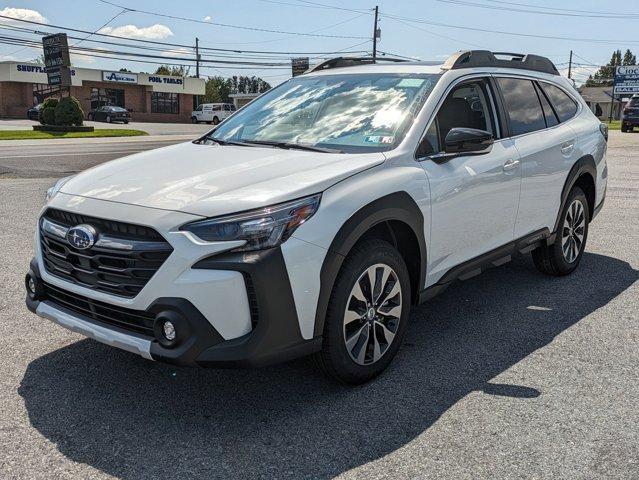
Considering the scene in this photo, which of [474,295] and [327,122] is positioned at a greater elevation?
[327,122]

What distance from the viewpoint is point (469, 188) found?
13.7 feet

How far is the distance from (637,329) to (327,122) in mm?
2661

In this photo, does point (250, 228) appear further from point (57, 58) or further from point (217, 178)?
point (57, 58)

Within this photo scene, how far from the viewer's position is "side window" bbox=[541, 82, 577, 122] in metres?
5.65

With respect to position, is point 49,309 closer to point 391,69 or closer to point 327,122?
point 327,122

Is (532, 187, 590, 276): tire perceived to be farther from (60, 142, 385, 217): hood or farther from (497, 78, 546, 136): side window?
(60, 142, 385, 217): hood

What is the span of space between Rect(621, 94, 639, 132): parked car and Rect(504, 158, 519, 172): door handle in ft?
120

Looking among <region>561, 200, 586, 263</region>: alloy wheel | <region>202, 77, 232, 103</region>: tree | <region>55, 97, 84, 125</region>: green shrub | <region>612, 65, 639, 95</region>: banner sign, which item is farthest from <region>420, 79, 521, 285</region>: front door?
<region>202, 77, 232, 103</region>: tree

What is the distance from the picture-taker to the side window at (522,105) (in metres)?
4.93

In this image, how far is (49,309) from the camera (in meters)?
3.45

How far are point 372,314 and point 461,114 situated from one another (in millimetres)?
1691

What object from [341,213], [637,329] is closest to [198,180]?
[341,213]

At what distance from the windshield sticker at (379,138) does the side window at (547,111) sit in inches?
84.3

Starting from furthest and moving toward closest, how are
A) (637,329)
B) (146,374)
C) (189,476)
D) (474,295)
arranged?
(474,295) → (637,329) → (146,374) → (189,476)
